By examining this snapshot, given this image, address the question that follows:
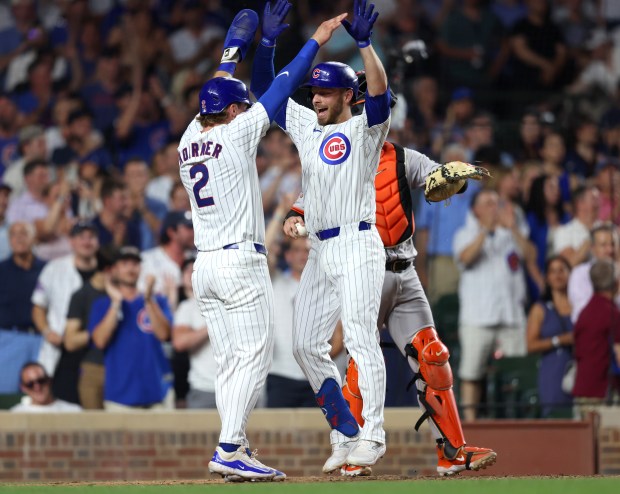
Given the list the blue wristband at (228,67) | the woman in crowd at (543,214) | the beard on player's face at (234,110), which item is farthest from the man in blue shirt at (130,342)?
the beard on player's face at (234,110)

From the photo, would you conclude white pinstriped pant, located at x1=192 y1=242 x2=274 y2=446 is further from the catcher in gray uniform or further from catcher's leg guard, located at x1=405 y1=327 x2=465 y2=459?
catcher's leg guard, located at x1=405 y1=327 x2=465 y2=459

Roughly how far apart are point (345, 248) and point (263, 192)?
4.05 meters

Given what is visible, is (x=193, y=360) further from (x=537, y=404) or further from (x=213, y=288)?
(x=213, y=288)

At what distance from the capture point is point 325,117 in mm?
6977

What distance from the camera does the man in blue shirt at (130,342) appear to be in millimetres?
9883

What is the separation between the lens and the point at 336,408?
6785 millimetres

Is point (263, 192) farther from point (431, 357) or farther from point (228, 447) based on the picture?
point (228, 447)

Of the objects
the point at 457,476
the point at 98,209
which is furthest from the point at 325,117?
the point at 98,209

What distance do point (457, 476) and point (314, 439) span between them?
2705 mm

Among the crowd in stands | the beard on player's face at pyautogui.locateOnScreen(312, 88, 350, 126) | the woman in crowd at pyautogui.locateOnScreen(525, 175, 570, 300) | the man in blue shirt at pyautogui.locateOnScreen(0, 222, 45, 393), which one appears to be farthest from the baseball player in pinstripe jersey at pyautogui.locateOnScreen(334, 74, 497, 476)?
the man in blue shirt at pyautogui.locateOnScreen(0, 222, 45, 393)

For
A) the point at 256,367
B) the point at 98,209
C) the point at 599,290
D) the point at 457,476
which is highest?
the point at 98,209

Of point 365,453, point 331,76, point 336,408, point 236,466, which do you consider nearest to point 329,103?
point 331,76

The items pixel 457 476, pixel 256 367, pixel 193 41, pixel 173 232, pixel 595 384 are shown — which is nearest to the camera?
pixel 256 367

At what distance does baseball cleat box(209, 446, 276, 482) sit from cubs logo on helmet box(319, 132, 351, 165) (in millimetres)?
Answer: 1496
